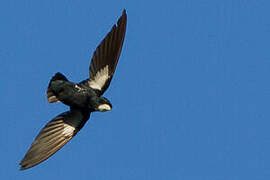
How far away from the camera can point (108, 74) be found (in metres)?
11.3

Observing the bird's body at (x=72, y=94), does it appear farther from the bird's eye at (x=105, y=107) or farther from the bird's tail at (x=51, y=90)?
the bird's eye at (x=105, y=107)

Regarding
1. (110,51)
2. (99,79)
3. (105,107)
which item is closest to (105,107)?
(105,107)

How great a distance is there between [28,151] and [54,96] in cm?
79

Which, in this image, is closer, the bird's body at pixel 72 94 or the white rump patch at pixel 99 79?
the bird's body at pixel 72 94

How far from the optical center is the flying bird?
10.8 meters

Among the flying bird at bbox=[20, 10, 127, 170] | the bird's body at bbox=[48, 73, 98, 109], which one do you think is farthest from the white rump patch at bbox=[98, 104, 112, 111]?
the bird's body at bbox=[48, 73, 98, 109]

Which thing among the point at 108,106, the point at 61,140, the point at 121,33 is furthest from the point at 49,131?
the point at 121,33

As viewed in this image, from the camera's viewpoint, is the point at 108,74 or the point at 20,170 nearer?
the point at 20,170

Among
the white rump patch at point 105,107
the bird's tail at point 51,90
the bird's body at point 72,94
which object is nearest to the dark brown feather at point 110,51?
the bird's body at point 72,94

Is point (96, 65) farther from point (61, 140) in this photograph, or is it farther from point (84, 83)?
point (61, 140)

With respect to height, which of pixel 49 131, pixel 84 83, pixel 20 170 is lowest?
pixel 20 170

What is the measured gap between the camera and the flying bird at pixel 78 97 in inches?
425

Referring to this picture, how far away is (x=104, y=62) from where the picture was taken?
1127 centimetres

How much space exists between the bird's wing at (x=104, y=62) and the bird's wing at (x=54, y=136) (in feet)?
1.43
